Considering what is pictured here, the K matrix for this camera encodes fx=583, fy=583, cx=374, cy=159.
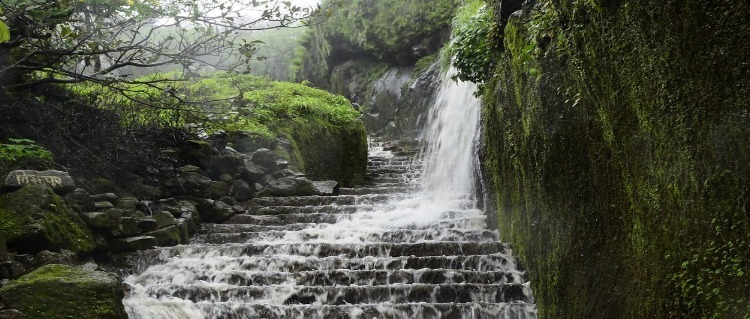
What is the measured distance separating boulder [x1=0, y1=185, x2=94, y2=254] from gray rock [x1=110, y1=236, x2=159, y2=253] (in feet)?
1.67

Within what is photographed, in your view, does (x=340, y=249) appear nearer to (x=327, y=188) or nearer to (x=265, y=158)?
(x=327, y=188)

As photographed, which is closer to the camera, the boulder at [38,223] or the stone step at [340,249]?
the boulder at [38,223]

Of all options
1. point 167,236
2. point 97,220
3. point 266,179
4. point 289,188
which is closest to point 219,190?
point 266,179

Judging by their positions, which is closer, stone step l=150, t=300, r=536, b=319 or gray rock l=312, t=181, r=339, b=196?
stone step l=150, t=300, r=536, b=319

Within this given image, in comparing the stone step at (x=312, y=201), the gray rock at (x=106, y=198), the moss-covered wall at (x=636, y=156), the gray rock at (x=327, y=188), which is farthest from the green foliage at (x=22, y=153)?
the moss-covered wall at (x=636, y=156)

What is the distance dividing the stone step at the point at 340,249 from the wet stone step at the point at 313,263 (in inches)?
3.3

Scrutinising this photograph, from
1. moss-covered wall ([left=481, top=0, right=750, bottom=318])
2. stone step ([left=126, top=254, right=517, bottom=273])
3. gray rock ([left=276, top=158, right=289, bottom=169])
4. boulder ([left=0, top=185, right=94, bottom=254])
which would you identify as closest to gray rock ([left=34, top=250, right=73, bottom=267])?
boulder ([left=0, top=185, right=94, bottom=254])

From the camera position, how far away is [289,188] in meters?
11.1

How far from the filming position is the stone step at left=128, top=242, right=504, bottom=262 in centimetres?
736

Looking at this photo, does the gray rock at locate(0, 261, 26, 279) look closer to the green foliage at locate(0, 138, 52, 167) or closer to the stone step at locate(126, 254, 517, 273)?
the green foliage at locate(0, 138, 52, 167)

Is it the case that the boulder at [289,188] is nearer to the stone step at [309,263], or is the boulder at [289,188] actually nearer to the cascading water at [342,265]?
the cascading water at [342,265]

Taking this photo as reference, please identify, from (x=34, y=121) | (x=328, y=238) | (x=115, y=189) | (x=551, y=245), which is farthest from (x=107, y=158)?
(x=551, y=245)

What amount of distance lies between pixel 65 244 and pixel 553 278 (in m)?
5.30

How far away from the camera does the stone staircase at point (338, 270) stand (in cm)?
603
